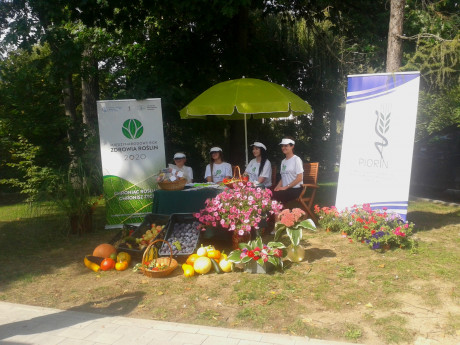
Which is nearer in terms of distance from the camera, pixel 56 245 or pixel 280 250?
pixel 280 250

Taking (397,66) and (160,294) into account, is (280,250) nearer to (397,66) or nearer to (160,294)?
(160,294)

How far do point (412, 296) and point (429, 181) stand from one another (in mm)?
7202

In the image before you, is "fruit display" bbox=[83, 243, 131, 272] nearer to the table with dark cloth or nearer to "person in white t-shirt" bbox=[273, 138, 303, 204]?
the table with dark cloth

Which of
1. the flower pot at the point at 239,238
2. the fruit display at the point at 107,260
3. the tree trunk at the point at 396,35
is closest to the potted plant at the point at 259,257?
the flower pot at the point at 239,238

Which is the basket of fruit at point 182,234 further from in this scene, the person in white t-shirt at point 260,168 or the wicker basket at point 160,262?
the person in white t-shirt at point 260,168

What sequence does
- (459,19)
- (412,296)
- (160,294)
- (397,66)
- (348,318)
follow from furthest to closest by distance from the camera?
(459,19), (397,66), (160,294), (412,296), (348,318)

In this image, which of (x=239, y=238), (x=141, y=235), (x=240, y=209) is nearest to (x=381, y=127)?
(x=240, y=209)

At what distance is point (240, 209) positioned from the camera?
213 inches

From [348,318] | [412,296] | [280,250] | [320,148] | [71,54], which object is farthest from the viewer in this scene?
[320,148]

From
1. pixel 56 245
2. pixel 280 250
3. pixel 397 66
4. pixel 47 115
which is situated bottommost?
pixel 56 245

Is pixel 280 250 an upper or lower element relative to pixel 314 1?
lower

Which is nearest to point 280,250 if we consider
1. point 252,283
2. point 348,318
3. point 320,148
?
point 252,283

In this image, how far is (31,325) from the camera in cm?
390

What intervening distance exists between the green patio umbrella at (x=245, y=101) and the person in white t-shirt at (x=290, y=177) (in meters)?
0.61
